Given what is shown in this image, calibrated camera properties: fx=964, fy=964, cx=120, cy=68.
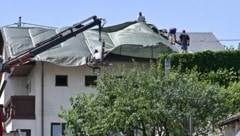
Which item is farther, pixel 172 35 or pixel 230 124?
pixel 172 35

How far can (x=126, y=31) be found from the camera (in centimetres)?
5534

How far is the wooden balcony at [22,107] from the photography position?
51.8 m

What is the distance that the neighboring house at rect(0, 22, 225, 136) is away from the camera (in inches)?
→ 2044

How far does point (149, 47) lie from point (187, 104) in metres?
18.6

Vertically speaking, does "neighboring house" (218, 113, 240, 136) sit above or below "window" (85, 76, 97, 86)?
below

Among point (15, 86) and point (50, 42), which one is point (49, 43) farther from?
point (15, 86)

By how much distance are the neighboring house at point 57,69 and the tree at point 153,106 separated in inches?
584

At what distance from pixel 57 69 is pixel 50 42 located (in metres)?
3.21

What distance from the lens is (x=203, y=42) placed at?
59.4 m

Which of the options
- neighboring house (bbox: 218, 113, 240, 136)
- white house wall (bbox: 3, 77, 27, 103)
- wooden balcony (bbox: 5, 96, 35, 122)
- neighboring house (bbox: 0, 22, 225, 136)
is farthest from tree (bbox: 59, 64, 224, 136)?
white house wall (bbox: 3, 77, 27, 103)

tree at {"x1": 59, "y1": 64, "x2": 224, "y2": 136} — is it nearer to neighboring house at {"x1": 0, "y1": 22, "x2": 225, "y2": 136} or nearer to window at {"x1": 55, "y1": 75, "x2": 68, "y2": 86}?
neighboring house at {"x1": 0, "y1": 22, "x2": 225, "y2": 136}

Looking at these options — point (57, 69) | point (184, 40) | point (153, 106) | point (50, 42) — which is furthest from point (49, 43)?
point (153, 106)

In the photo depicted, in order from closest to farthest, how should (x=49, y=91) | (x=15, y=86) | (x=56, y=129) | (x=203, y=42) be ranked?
1. (x=56, y=129)
2. (x=49, y=91)
3. (x=15, y=86)
4. (x=203, y=42)

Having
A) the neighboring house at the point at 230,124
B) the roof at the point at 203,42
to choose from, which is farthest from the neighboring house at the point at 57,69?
the neighboring house at the point at 230,124
